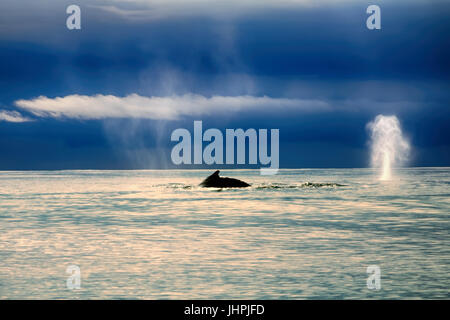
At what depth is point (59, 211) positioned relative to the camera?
41.2m

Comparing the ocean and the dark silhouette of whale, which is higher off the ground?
the dark silhouette of whale

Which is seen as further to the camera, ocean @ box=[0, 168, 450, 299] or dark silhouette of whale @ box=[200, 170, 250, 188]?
dark silhouette of whale @ box=[200, 170, 250, 188]

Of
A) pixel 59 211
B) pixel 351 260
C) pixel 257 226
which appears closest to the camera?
pixel 351 260

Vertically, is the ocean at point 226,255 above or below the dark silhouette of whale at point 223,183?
below

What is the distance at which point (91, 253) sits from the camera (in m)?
Result: 21.2

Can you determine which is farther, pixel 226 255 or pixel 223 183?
pixel 223 183

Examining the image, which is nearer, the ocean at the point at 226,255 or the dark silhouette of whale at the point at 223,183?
the ocean at the point at 226,255

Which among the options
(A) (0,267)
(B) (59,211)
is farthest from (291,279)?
(B) (59,211)

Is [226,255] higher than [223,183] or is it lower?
lower
